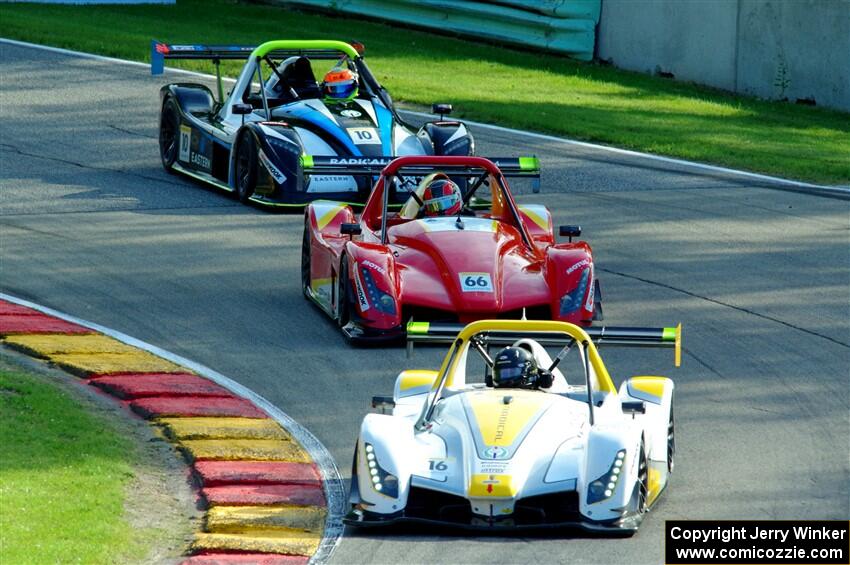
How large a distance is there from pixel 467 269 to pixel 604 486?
4.09 metres

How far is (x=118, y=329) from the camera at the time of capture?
1243 cm

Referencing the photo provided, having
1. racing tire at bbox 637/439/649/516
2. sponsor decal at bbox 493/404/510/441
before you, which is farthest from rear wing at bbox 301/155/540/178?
racing tire at bbox 637/439/649/516

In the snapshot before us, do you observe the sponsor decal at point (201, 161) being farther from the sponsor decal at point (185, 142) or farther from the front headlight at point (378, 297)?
the front headlight at point (378, 297)

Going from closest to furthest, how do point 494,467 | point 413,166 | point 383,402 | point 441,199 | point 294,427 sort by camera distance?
point 494,467, point 383,402, point 294,427, point 441,199, point 413,166

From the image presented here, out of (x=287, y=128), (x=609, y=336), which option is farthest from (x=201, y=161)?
(x=609, y=336)

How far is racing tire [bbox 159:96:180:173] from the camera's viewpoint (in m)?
18.3

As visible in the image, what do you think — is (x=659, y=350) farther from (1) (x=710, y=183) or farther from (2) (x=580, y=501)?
(1) (x=710, y=183)

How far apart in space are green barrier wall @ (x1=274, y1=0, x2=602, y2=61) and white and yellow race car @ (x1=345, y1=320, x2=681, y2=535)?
716 inches

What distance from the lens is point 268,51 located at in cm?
1783

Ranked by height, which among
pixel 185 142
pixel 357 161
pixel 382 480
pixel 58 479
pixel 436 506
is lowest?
pixel 58 479

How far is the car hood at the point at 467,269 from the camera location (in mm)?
11898

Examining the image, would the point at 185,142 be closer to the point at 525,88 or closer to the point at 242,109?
the point at 242,109

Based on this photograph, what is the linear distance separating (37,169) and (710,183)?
768cm

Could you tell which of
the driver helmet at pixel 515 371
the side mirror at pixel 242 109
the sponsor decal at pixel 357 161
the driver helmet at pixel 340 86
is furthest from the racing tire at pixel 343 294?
the driver helmet at pixel 340 86
